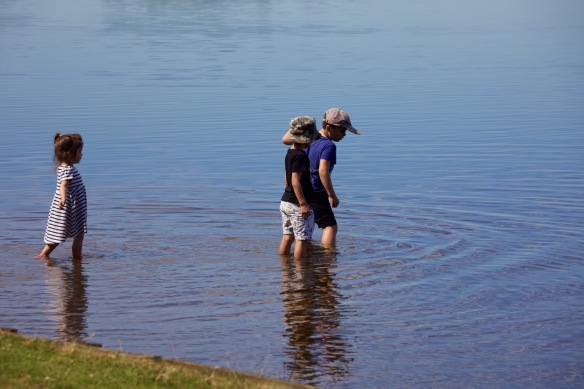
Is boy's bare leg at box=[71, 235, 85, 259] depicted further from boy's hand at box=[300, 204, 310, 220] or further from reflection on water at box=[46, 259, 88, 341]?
boy's hand at box=[300, 204, 310, 220]

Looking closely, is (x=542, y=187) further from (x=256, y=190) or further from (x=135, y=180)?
(x=135, y=180)

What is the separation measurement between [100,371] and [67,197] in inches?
181

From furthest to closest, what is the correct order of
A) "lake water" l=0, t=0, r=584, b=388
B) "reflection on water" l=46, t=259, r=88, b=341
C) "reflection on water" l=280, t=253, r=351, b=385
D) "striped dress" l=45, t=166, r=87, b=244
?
"striped dress" l=45, t=166, r=87, b=244
"reflection on water" l=46, t=259, r=88, b=341
"lake water" l=0, t=0, r=584, b=388
"reflection on water" l=280, t=253, r=351, b=385

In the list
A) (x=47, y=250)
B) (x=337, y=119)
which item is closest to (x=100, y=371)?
(x=47, y=250)

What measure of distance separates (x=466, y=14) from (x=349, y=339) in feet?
188

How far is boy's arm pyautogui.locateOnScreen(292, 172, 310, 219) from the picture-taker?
34.4 feet

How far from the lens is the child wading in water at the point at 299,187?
10.5 metres

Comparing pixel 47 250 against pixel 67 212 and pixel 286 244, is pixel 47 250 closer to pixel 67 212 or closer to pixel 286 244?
pixel 67 212

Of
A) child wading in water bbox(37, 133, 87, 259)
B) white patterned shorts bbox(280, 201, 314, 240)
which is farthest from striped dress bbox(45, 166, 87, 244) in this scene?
white patterned shorts bbox(280, 201, 314, 240)

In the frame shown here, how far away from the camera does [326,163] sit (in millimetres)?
10719

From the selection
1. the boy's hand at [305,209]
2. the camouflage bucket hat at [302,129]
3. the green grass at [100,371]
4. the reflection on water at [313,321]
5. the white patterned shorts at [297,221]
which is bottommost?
the reflection on water at [313,321]

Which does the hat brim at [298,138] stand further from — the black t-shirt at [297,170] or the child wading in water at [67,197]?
the child wading in water at [67,197]

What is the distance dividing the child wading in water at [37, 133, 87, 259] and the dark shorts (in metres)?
2.30

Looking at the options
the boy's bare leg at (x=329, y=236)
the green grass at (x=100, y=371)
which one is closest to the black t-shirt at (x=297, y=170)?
the boy's bare leg at (x=329, y=236)
